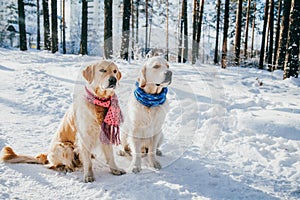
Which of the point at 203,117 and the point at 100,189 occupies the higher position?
the point at 203,117

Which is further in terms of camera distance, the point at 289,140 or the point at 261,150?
the point at 289,140

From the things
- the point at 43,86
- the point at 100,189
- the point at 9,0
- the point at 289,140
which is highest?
the point at 9,0

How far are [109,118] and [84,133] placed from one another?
299mm

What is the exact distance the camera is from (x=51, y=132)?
4.14 metres

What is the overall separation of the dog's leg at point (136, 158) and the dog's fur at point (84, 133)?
135 millimetres

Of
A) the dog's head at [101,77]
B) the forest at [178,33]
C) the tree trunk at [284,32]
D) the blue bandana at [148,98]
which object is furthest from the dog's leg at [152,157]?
the tree trunk at [284,32]

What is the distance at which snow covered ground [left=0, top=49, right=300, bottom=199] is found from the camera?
7.94 feet

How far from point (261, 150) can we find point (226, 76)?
15.8 feet

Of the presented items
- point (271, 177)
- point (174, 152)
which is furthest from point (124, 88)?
point (271, 177)

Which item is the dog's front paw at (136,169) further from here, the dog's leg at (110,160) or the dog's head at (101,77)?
the dog's head at (101,77)

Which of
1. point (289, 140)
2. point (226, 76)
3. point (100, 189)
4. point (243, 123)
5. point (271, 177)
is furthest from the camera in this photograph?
point (226, 76)

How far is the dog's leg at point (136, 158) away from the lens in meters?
2.86

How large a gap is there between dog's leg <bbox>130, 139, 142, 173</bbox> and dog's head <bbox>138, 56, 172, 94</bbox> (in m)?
0.64

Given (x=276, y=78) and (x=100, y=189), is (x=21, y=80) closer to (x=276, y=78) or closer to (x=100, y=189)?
(x=100, y=189)
